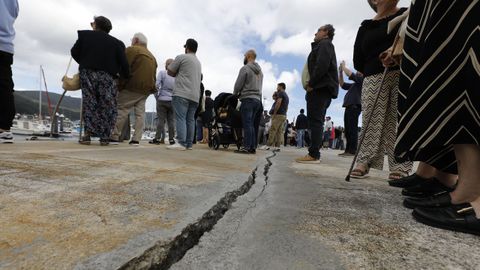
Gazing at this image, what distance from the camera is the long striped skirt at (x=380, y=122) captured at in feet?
7.78

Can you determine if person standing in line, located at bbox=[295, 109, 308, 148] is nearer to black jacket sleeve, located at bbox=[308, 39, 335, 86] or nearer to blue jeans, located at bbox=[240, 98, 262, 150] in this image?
blue jeans, located at bbox=[240, 98, 262, 150]

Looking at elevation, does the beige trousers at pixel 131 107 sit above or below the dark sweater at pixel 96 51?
below

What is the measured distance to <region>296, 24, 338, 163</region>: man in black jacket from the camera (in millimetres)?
3619

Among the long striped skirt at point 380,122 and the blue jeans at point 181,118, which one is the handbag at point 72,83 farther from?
the long striped skirt at point 380,122

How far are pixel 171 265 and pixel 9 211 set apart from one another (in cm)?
60

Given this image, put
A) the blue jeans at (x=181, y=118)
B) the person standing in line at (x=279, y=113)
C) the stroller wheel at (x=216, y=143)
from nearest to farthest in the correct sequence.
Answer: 1. the blue jeans at (x=181, y=118)
2. the stroller wheel at (x=216, y=143)
3. the person standing in line at (x=279, y=113)

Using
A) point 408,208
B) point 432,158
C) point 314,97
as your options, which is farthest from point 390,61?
point 314,97

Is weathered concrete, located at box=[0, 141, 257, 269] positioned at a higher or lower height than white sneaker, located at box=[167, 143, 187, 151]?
lower

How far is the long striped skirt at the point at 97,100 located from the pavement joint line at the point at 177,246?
3.20 metres

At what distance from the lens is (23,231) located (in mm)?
816

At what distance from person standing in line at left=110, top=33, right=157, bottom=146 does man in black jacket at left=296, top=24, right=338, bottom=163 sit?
2414mm

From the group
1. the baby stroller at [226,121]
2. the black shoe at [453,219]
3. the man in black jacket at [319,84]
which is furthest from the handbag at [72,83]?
the black shoe at [453,219]

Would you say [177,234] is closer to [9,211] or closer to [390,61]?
[9,211]

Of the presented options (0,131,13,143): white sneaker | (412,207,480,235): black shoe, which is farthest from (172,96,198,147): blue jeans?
(412,207,480,235): black shoe
